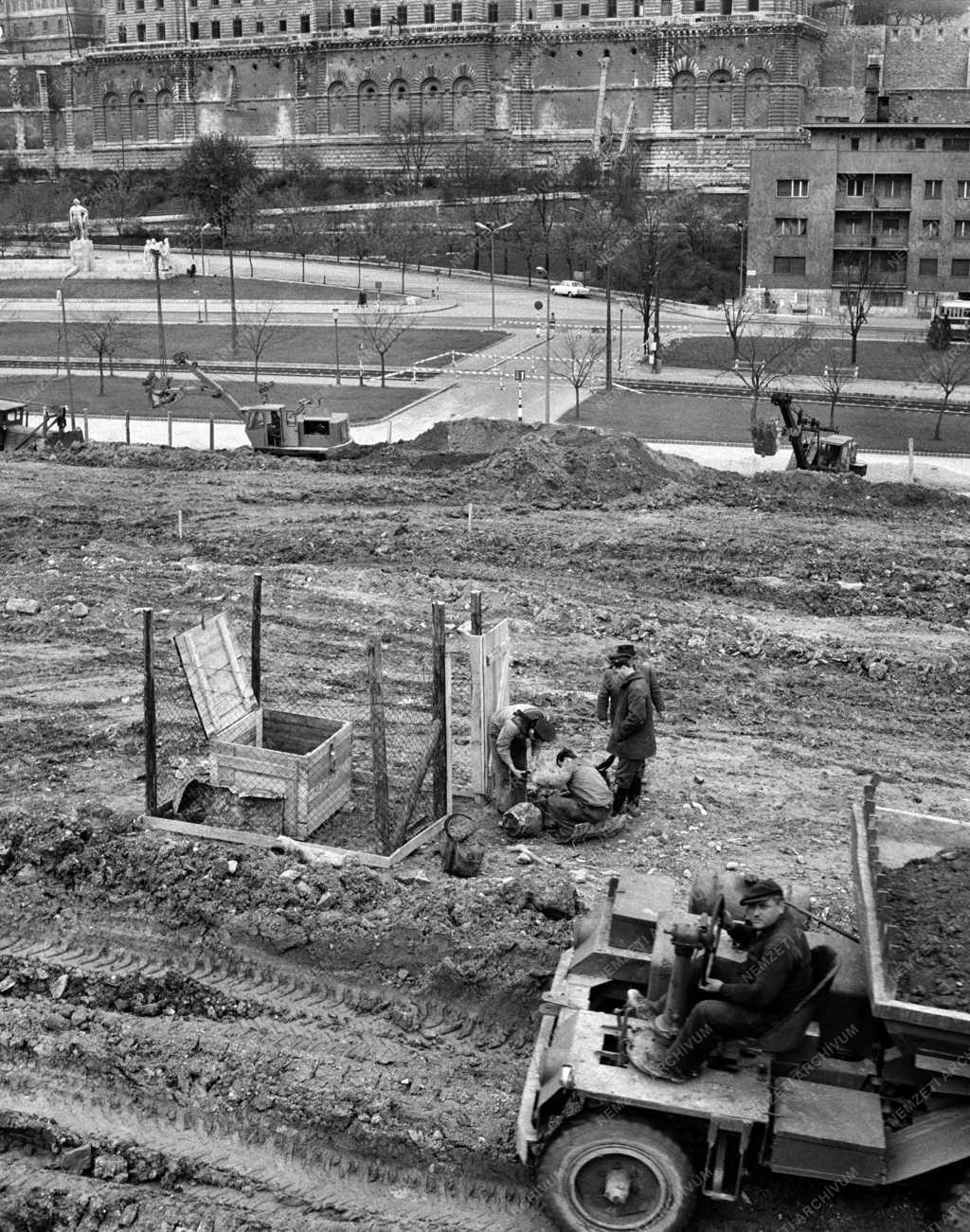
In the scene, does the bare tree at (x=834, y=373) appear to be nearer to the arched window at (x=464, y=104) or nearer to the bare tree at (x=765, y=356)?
the bare tree at (x=765, y=356)

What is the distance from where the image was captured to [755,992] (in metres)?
7.11

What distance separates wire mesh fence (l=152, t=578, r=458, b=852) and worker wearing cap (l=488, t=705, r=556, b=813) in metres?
0.53

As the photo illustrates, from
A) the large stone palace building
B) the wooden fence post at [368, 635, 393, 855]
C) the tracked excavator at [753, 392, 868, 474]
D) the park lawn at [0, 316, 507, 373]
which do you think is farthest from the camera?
the large stone palace building

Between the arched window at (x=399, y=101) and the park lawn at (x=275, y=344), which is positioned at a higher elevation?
the arched window at (x=399, y=101)

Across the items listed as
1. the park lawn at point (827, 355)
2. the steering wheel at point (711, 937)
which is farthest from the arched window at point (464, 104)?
the steering wheel at point (711, 937)

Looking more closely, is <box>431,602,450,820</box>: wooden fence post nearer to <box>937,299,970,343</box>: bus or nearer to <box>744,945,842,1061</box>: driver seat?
<box>744,945,842,1061</box>: driver seat

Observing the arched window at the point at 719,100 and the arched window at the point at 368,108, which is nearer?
the arched window at the point at 719,100

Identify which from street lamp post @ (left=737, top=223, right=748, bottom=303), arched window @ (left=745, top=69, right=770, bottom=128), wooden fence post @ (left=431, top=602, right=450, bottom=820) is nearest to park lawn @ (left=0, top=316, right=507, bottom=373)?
street lamp post @ (left=737, top=223, right=748, bottom=303)

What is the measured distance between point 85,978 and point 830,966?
15.5ft

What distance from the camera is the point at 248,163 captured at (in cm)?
9019

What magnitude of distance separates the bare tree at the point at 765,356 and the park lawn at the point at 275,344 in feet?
29.2

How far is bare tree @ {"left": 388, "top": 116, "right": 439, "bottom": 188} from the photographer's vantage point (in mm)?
91500

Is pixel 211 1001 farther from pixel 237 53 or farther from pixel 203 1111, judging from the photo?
pixel 237 53

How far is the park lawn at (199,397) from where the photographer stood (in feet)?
133
